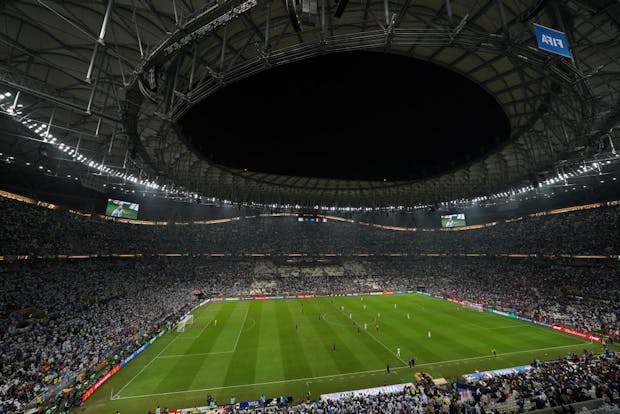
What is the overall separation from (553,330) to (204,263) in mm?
→ 63019

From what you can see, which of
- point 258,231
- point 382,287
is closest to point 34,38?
point 382,287

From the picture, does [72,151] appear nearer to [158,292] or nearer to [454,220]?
[158,292]

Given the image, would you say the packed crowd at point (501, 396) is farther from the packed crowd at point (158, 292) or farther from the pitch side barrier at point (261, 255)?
the pitch side barrier at point (261, 255)

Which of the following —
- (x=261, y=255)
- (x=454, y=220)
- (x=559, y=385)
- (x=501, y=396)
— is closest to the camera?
(x=501, y=396)

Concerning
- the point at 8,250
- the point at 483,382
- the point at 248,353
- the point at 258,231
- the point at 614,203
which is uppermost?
the point at 614,203

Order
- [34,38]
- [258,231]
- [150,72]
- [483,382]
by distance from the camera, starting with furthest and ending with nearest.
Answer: [258,231], [483,382], [34,38], [150,72]

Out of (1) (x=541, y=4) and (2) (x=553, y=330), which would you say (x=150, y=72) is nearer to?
(1) (x=541, y=4)

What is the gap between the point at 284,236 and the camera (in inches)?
3287

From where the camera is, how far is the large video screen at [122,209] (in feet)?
191

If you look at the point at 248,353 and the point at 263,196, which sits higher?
the point at 263,196

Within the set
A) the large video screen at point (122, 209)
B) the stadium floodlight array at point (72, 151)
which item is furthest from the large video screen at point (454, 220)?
the large video screen at point (122, 209)

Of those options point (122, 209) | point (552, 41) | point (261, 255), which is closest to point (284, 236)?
point (261, 255)

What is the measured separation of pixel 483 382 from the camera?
19078 millimetres

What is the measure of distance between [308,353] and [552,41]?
2671 centimetres
